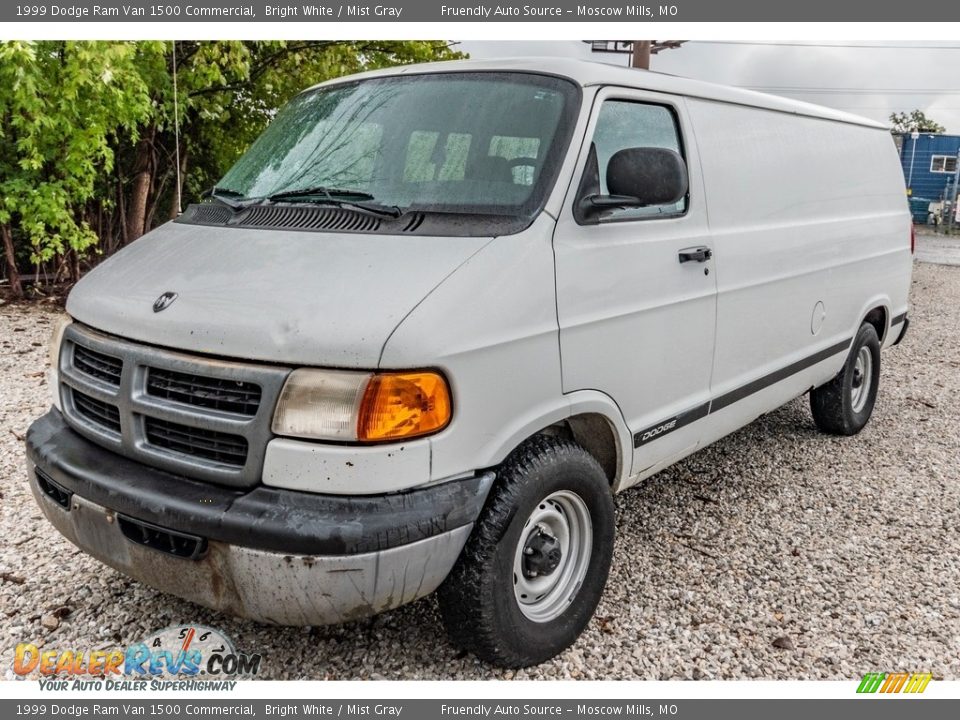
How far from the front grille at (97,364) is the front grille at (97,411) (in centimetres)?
8

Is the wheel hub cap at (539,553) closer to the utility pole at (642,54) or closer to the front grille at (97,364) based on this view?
the front grille at (97,364)

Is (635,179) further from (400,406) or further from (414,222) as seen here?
(400,406)

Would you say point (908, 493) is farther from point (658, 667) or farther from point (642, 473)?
point (658, 667)

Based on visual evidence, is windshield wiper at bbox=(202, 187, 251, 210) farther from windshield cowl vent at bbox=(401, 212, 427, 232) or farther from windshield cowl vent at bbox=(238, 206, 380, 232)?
windshield cowl vent at bbox=(401, 212, 427, 232)

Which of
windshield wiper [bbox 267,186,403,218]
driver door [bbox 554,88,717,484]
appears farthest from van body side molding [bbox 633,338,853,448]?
windshield wiper [bbox 267,186,403,218]

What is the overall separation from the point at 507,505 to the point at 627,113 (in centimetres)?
178

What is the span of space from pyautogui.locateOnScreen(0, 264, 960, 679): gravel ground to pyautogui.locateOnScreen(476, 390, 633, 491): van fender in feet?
2.26

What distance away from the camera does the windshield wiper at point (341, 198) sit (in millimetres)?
3078

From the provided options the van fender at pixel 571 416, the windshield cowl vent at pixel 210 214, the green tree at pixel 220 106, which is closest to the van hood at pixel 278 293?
the windshield cowl vent at pixel 210 214

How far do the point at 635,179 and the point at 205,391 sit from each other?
1728 mm

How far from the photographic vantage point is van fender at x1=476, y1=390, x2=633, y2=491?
9.15ft

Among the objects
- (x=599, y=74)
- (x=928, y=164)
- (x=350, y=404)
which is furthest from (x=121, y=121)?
(x=928, y=164)

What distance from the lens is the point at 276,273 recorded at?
9.25 ft

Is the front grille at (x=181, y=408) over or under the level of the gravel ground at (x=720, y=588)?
over
